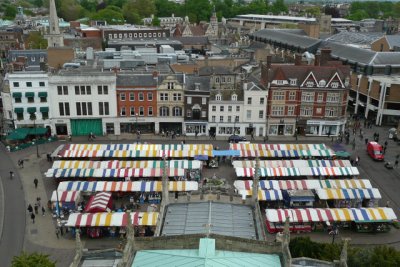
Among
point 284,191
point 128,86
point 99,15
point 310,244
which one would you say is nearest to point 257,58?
point 128,86

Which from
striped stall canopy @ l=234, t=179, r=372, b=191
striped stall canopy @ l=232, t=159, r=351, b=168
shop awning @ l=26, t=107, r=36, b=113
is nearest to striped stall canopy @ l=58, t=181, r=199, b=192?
striped stall canopy @ l=234, t=179, r=372, b=191

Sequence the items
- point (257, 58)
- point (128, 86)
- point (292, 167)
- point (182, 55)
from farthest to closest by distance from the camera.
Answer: point (257, 58)
point (182, 55)
point (128, 86)
point (292, 167)

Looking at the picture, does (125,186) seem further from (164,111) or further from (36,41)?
(36,41)

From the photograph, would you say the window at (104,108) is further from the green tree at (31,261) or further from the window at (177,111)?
the green tree at (31,261)

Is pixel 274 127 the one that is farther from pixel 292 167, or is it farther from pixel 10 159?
pixel 10 159

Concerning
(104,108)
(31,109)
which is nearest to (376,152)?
(104,108)

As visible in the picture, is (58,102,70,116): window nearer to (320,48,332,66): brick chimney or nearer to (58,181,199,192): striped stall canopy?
(58,181,199,192): striped stall canopy
